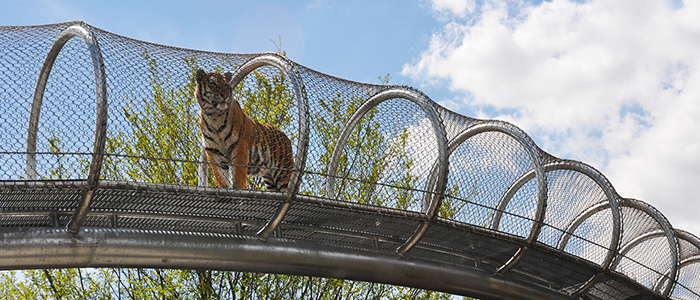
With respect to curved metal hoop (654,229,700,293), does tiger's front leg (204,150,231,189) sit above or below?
below

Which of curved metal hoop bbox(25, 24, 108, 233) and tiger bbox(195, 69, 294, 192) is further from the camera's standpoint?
tiger bbox(195, 69, 294, 192)

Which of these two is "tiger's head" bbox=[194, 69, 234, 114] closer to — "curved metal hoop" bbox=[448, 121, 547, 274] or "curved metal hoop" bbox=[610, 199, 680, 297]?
"curved metal hoop" bbox=[448, 121, 547, 274]

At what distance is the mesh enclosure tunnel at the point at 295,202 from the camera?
5.23 m

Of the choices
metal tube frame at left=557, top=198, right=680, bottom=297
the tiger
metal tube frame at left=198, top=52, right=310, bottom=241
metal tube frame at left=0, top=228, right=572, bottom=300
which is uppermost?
metal tube frame at left=557, top=198, right=680, bottom=297

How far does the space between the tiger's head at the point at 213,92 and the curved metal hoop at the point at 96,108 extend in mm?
1430

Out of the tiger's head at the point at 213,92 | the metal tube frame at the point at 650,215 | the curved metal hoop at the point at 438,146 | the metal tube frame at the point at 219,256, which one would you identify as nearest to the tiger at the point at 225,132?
the tiger's head at the point at 213,92

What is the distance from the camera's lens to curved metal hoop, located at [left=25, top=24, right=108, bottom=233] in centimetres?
489

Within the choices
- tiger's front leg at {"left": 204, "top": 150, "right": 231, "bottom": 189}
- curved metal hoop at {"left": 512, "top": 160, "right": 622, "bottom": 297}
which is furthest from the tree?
tiger's front leg at {"left": 204, "top": 150, "right": 231, "bottom": 189}

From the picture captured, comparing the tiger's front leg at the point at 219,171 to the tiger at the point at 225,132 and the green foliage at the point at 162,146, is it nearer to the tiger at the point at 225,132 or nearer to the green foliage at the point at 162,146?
the tiger at the point at 225,132

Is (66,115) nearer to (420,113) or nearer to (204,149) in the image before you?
(204,149)

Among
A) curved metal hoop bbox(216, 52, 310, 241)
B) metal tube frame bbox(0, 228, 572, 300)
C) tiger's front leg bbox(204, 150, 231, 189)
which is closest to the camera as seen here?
metal tube frame bbox(0, 228, 572, 300)

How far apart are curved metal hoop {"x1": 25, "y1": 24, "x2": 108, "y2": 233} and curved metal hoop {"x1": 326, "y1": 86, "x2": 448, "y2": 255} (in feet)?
7.36

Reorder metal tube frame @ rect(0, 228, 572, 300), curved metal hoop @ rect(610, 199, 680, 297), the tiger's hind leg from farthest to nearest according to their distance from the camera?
curved metal hoop @ rect(610, 199, 680, 297) → the tiger's hind leg → metal tube frame @ rect(0, 228, 572, 300)

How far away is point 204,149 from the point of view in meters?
7.31
